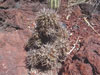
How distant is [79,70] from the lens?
2.05 metres

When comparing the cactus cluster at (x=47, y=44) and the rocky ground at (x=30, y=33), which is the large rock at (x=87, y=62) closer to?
the rocky ground at (x=30, y=33)

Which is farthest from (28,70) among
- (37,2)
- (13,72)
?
(37,2)

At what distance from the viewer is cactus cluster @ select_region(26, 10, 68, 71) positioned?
231 centimetres

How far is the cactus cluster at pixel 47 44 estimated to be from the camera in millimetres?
2312

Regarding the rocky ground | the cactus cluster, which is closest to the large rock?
the rocky ground

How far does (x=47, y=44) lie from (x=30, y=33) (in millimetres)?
678

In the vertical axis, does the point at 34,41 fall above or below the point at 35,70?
above

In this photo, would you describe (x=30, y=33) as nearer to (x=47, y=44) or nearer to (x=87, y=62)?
A: (x=47, y=44)

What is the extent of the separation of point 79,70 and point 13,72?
979mm

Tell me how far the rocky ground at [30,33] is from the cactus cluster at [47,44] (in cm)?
15

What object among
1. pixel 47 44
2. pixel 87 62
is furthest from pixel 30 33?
pixel 87 62

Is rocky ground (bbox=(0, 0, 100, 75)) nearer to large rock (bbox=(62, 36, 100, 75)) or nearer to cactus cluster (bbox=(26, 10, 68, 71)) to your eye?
large rock (bbox=(62, 36, 100, 75))

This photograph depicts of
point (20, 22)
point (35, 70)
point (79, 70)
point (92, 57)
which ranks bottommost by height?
point (35, 70)

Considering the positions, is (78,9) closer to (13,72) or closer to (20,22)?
(20,22)
